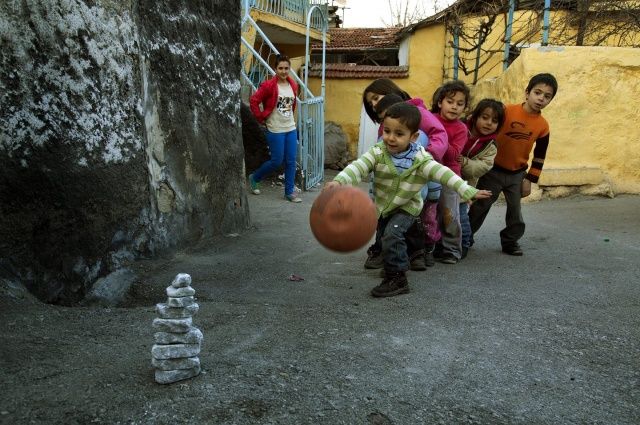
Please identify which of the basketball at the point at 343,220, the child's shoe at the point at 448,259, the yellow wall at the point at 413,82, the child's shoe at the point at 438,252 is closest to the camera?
the basketball at the point at 343,220

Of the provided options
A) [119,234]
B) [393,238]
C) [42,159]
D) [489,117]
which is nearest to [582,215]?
[489,117]

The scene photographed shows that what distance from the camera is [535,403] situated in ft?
7.84

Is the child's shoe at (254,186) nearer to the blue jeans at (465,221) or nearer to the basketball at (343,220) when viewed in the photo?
the blue jeans at (465,221)

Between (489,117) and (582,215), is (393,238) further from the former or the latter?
(582,215)

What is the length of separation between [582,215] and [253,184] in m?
4.25

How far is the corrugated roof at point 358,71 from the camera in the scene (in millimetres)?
15076

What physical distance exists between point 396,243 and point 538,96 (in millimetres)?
1961

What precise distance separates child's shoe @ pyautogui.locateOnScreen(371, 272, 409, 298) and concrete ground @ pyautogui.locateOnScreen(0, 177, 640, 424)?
0.08 metres

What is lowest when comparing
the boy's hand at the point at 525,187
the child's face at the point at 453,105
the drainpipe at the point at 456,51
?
the boy's hand at the point at 525,187

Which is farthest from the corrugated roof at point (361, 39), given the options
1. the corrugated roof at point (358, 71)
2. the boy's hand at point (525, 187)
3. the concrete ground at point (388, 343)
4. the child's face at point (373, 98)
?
the concrete ground at point (388, 343)

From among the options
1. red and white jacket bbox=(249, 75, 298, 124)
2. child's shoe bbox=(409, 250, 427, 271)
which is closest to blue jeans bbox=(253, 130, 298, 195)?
red and white jacket bbox=(249, 75, 298, 124)

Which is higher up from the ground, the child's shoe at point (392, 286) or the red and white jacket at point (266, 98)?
the red and white jacket at point (266, 98)

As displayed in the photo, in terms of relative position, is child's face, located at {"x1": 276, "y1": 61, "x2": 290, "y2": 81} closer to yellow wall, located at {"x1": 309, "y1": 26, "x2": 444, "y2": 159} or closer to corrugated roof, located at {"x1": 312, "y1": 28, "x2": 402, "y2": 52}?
yellow wall, located at {"x1": 309, "y1": 26, "x2": 444, "y2": 159}

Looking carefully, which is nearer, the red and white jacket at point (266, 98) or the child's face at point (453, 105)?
the child's face at point (453, 105)
